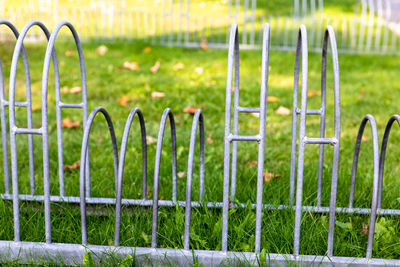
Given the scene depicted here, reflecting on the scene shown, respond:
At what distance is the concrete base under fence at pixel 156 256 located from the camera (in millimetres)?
1957

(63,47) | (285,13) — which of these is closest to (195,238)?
(63,47)

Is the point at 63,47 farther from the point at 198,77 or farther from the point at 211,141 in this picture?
the point at 211,141

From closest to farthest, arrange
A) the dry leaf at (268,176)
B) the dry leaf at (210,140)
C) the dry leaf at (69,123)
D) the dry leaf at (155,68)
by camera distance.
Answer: the dry leaf at (268,176), the dry leaf at (210,140), the dry leaf at (69,123), the dry leaf at (155,68)

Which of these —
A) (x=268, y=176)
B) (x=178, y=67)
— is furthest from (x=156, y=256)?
(x=178, y=67)

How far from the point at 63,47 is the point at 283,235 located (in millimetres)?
5213

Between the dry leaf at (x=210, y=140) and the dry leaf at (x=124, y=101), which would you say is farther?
the dry leaf at (x=124, y=101)

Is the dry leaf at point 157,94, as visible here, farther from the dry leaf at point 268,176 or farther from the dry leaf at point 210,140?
the dry leaf at point 268,176

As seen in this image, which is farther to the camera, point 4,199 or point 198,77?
point 198,77

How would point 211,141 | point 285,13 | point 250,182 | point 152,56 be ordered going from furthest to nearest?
point 285,13 < point 152,56 < point 211,141 < point 250,182

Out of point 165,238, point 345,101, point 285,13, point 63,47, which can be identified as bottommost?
point 165,238

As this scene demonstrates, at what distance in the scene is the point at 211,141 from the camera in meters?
3.69

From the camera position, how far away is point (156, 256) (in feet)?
6.52

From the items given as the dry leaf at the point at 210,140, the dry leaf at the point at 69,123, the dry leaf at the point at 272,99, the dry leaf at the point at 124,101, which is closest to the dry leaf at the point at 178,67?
the dry leaf at the point at 124,101

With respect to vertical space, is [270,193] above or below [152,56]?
below
